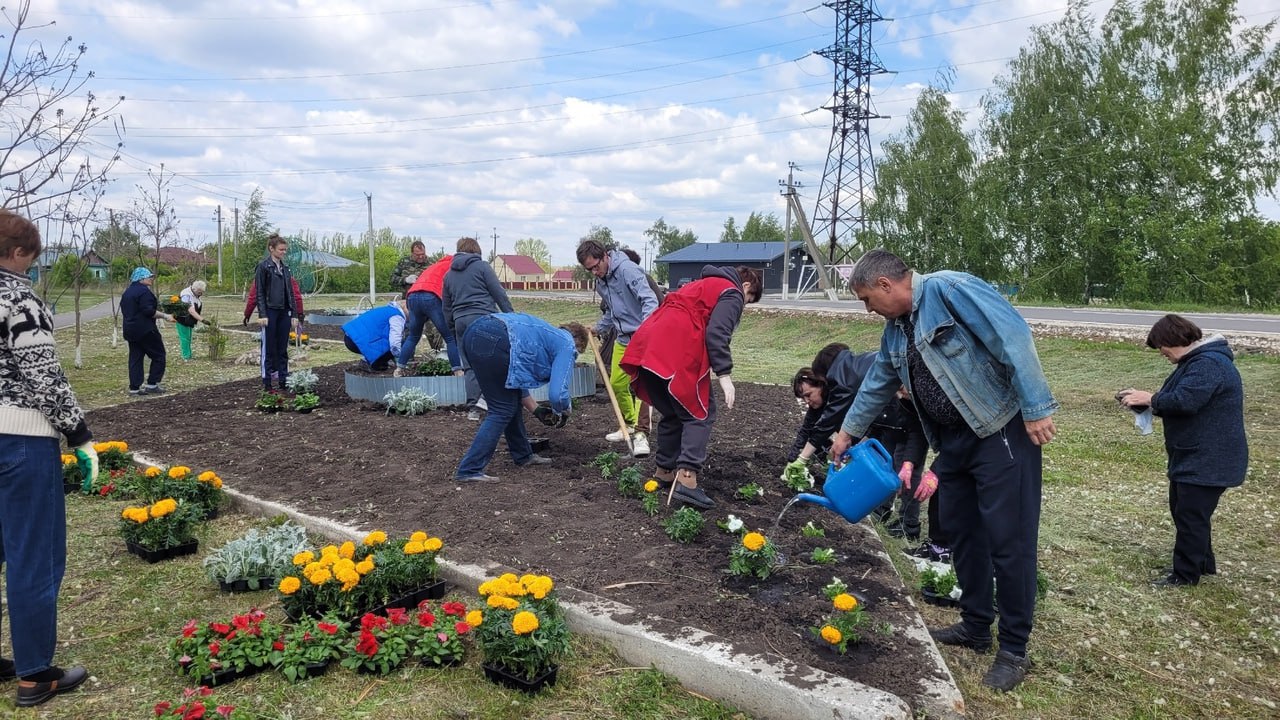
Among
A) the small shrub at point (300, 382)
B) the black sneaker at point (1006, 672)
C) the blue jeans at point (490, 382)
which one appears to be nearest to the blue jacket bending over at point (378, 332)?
the small shrub at point (300, 382)

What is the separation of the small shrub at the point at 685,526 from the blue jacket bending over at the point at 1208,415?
2423 mm

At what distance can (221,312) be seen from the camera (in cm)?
2631

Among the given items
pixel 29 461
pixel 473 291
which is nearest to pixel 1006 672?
pixel 29 461

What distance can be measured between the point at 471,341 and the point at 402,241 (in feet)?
247

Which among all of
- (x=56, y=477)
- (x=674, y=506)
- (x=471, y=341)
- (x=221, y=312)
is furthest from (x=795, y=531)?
(x=221, y=312)

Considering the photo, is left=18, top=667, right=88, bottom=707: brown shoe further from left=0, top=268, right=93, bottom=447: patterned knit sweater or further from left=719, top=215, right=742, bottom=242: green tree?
left=719, top=215, right=742, bottom=242: green tree

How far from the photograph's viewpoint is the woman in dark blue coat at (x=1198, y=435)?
4.08m

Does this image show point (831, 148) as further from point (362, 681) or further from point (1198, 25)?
point (362, 681)

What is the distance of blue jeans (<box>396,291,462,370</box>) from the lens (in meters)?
8.45

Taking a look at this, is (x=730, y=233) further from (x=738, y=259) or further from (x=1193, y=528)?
(x=1193, y=528)

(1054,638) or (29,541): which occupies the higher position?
(29,541)

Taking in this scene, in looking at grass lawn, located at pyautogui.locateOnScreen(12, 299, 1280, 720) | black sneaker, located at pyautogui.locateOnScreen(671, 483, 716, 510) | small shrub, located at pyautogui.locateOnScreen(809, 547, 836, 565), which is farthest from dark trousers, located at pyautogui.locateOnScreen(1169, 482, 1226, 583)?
black sneaker, located at pyautogui.locateOnScreen(671, 483, 716, 510)

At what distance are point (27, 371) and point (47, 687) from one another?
3.73 feet

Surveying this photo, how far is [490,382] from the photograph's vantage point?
5227mm
